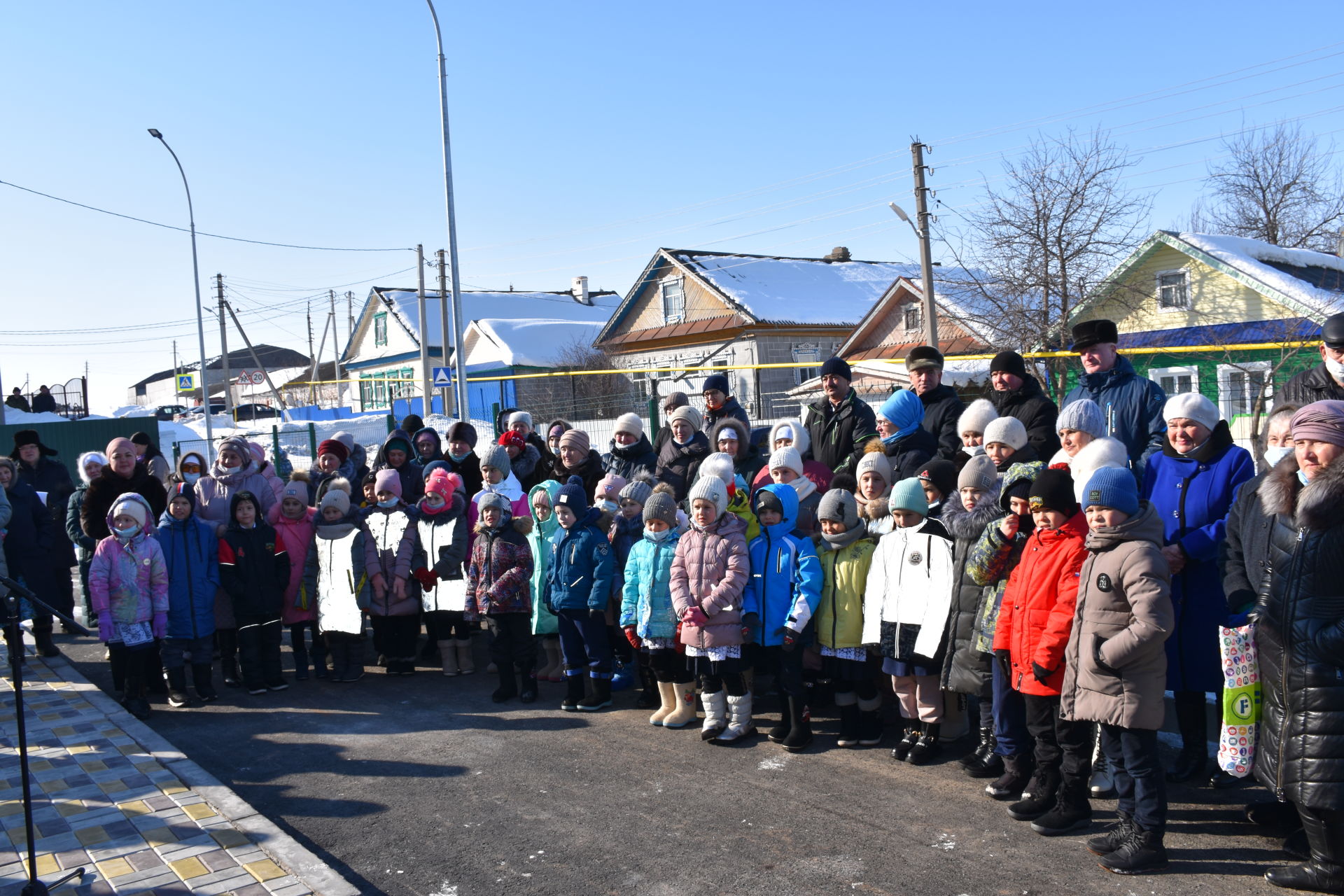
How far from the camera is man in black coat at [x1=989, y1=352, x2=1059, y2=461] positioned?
606 cm

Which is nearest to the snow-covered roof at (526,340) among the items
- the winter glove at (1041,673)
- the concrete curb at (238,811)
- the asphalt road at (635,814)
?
the concrete curb at (238,811)

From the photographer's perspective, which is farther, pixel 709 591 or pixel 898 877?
pixel 709 591

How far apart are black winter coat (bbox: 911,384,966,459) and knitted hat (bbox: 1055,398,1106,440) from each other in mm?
1419

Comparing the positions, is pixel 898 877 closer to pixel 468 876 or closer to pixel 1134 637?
pixel 1134 637

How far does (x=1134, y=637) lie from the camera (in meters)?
3.96

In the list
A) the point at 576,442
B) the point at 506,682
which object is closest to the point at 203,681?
the point at 506,682

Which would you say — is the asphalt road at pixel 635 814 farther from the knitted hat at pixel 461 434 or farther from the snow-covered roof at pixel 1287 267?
the snow-covered roof at pixel 1287 267

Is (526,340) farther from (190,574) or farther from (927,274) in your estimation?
(190,574)

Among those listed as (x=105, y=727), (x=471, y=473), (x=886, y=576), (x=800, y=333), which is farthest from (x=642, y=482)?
(x=800, y=333)

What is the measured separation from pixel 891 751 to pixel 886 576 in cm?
105

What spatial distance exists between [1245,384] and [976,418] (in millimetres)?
15963

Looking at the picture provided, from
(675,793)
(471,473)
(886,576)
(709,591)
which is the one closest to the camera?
(675,793)

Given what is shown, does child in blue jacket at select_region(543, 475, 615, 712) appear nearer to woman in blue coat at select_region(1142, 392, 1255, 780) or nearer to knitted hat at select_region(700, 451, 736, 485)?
knitted hat at select_region(700, 451, 736, 485)

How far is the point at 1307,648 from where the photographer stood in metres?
3.72
